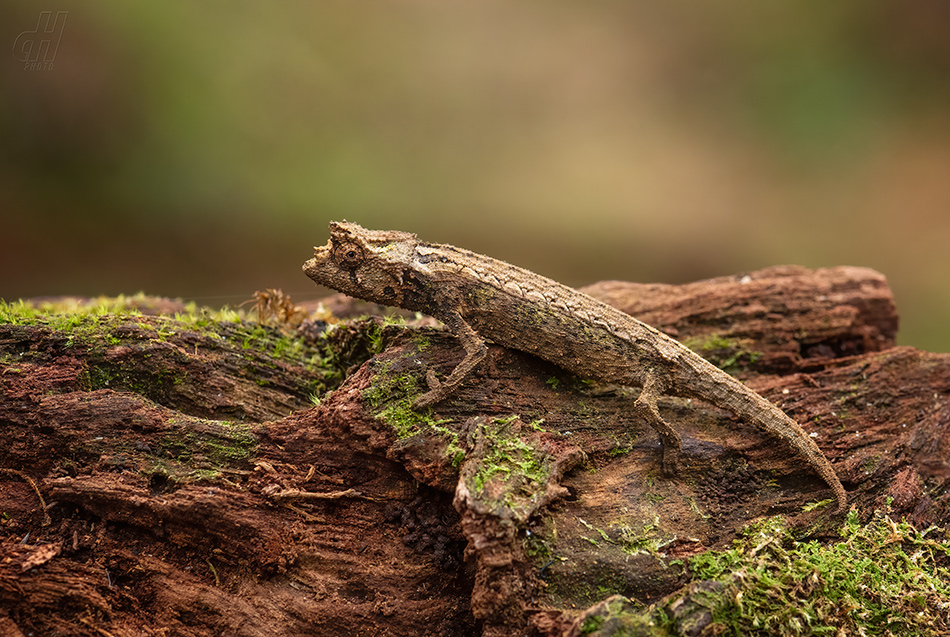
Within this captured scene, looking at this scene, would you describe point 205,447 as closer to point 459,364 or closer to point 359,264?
point 359,264

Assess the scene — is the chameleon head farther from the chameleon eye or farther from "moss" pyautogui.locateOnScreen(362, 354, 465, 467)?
"moss" pyautogui.locateOnScreen(362, 354, 465, 467)

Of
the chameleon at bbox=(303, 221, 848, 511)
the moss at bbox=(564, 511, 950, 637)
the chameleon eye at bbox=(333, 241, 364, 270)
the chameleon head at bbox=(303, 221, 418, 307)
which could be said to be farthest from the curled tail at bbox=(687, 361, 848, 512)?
the chameleon eye at bbox=(333, 241, 364, 270)

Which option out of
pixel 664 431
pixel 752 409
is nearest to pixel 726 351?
pixel 752 409

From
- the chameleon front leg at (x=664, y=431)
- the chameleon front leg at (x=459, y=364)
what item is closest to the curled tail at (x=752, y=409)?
the chameleon front leg at (x=664, y=431)

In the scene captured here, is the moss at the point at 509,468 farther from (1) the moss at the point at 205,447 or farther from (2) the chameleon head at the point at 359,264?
(1) the moss at the point at 205,447

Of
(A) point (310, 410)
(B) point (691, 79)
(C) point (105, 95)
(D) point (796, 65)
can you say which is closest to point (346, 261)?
(A) point (310, 410)

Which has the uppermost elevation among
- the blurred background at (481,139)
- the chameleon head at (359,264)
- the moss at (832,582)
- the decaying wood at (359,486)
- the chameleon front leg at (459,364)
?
the blurred background at (481,139)

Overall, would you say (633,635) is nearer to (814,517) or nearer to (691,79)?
(814,517)
